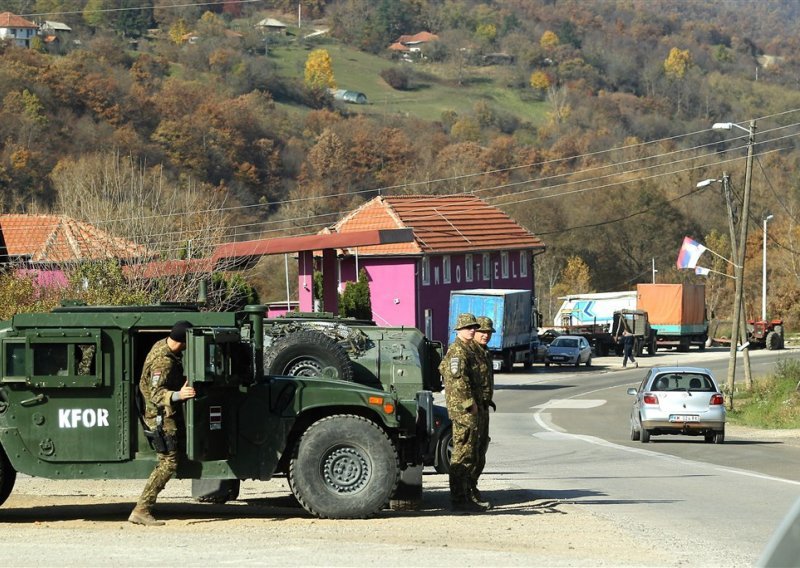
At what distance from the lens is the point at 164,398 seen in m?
12.5

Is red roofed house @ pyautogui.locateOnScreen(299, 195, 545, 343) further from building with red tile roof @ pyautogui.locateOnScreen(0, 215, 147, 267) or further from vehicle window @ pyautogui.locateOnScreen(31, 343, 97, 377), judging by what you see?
vehicle window @ pyautogui.locateOnScreen(31, 343, 97, 377)

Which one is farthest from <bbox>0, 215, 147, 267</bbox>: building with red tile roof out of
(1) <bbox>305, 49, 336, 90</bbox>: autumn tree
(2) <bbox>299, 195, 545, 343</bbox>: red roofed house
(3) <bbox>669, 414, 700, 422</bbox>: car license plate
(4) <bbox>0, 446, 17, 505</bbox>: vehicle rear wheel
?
(1) <bbox>305, 49, 336, 90</bbox>: autumn tree

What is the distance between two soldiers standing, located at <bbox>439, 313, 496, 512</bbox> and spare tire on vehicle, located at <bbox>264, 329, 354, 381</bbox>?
299 cm

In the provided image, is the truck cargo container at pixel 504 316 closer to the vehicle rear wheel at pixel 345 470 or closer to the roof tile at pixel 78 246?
the roof tile at pixel 78 246

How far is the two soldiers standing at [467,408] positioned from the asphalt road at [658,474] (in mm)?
1326

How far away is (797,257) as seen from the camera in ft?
310

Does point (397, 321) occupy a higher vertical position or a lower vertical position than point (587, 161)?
lower

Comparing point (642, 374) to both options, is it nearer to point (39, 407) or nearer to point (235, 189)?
point (39, 407)

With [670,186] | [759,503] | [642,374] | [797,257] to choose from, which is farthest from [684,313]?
[759,503]

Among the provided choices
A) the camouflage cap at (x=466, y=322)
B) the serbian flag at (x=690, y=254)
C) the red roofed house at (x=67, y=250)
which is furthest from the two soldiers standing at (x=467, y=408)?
the serbian flag at (x=690, y=254)

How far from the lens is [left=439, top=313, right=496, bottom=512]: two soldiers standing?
45.3 ft

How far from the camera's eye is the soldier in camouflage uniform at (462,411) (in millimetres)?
13805

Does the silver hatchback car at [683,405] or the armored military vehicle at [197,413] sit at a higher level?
the armored military vehicle at [197,413]

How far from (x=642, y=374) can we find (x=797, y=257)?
40636mm
